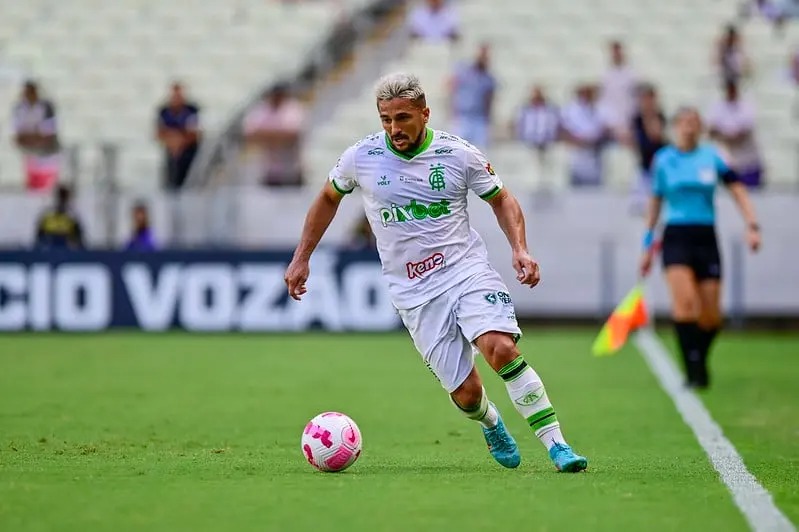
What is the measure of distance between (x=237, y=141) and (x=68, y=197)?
8.32 ft

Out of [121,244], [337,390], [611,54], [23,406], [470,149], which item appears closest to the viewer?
[470,149]

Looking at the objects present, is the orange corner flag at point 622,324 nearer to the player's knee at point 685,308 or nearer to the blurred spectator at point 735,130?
the player's knee at point 685,308

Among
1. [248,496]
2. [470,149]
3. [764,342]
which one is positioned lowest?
[764,342]

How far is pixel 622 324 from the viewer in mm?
18031

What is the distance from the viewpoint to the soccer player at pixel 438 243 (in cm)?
837

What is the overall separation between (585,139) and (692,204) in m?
8.58

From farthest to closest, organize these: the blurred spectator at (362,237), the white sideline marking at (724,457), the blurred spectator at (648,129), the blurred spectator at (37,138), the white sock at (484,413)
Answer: the blurred spectator at (37,138) → the blurred spectator at (362,237) → the blurred spectator at (648,129) → the white sock at (484,413) → the white sideline marking at (724,457)

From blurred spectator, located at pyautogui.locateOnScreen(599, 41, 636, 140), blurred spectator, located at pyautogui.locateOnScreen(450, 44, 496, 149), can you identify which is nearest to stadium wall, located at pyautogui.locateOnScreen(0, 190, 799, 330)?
blurred spectator, located at pyautogui.locateOnScreen(450, 44, 496, 149)

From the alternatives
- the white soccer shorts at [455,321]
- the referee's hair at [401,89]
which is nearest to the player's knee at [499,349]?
the white soccer shorts at [455,321]

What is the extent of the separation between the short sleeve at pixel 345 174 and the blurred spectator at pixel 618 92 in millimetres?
14784

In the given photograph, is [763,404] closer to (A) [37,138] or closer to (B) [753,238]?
(B) [753,238]

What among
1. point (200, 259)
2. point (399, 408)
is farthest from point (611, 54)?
point (399, 408)

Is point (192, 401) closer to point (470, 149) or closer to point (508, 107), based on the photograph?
point (470, 149)

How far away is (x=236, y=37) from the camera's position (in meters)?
26.5
